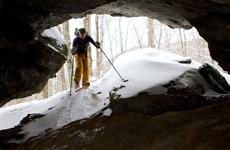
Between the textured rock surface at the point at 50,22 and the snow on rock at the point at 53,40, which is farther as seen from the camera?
the snow on rock at the point at 53,40

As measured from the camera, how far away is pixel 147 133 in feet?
9.70

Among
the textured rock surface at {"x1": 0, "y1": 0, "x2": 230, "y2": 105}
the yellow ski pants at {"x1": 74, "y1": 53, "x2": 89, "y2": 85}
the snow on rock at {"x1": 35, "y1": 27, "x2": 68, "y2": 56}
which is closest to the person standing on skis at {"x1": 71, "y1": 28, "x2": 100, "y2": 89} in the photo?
the yellow ski pants at {"x1": 74, "y1": 53, "x2": 89, "y2": 85}

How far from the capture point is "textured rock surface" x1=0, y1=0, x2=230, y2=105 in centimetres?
303

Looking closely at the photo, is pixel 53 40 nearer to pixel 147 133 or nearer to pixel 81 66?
pixel 81 66

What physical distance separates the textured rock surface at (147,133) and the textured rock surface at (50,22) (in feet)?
5.06

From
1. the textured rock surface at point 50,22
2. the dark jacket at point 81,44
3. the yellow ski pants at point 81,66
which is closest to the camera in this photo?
the textured rock surface at point 50,22

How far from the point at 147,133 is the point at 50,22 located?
12.5 ft

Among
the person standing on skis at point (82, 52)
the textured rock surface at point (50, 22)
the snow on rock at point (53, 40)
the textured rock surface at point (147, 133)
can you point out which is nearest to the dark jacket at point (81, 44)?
the person standing on skis at point (82, 52)

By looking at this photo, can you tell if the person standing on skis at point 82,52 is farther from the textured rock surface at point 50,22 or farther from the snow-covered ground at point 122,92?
the textured rock surface at point 50,22

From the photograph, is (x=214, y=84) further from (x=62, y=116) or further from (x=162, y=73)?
(x=62, y=116)

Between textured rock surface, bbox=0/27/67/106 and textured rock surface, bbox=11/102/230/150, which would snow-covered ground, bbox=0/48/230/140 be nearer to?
textured rock surface, bbox=11/102/230/150

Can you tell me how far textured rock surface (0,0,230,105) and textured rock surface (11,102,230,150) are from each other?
1542 millimetres

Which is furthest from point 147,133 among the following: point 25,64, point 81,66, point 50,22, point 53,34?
point 53,34

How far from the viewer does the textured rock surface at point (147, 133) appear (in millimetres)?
2302
